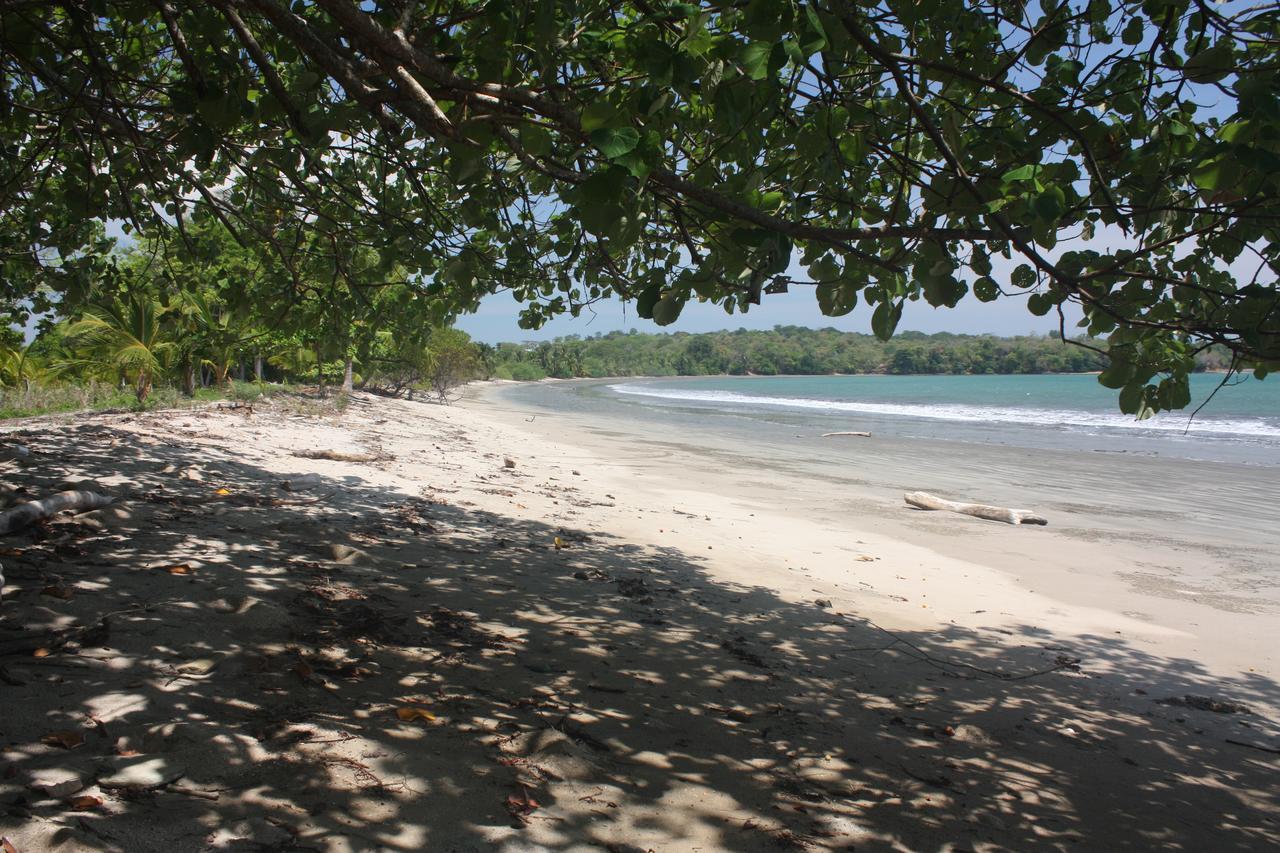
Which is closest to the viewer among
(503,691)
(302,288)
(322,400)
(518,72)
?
(518,72)

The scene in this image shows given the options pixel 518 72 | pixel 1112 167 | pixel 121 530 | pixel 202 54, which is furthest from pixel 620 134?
pixel 121 530

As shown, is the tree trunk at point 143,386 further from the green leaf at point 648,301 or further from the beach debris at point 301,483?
the green leaf at point 648,301

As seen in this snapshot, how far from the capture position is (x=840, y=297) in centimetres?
310

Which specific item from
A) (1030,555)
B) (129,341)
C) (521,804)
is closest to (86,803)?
(521,804)

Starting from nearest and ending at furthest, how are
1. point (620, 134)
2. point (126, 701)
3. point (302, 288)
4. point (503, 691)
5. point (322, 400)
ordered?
point (620, 134) → point (126, 701) → point (503, 691) → point (302, 288) → point (322, 400)

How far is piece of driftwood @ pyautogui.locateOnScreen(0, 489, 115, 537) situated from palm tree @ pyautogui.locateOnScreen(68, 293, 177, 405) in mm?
9342

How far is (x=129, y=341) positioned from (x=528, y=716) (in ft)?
45.2

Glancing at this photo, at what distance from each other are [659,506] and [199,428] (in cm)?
609

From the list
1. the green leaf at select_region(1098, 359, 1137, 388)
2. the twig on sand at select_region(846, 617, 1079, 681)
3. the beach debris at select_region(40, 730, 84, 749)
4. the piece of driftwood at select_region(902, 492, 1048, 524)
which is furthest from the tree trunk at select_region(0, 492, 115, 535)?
the piece of driftwood at select_region(902, 492, 1048, 524)

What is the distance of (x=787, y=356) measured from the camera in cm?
13050

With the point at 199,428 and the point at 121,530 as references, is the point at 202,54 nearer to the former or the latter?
the point at 121,530

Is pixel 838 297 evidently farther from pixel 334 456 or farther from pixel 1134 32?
pixel 334 456

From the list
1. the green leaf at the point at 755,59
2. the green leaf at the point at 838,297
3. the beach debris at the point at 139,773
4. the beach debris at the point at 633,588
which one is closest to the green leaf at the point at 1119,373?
the green leaf at the point at 838,297

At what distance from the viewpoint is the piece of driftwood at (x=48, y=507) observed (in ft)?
13.4
